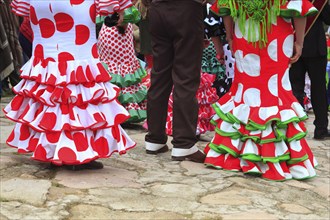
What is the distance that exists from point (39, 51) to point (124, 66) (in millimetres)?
2461

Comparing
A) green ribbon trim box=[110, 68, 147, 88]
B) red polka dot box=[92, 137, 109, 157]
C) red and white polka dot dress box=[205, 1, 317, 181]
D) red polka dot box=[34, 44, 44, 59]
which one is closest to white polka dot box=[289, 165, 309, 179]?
red and white polka dot dress box=[205, 1, 317, 181]

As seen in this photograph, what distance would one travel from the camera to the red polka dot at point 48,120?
3926 mm

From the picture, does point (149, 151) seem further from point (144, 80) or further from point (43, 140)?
point (144, 80)

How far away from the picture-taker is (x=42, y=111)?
13.1 feet

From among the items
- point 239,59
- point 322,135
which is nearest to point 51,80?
point 239,59

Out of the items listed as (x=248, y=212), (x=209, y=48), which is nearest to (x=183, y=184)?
(x=248, y=212)

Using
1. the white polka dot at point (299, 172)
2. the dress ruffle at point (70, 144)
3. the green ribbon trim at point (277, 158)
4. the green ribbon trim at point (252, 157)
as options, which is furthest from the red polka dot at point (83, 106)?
the white polka dot at point (299, 172)

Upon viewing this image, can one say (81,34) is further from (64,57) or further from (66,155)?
(66,155)

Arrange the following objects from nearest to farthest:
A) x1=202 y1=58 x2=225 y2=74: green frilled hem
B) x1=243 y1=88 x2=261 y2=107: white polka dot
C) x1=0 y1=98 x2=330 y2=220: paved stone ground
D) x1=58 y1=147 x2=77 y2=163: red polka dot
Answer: x1=0 y1=98 x2=330 y2=220: paved stone ground
x1=58 y1=147 x2=77 y2=163: red polka dot
x1=243 y1=88 x2=261 y2=107: white polka dot
x1=202 y1=58 x2=225 y2=74: green frilled hem

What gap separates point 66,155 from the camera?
3895mm

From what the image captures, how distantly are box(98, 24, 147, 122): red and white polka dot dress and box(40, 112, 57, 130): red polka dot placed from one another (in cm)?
249

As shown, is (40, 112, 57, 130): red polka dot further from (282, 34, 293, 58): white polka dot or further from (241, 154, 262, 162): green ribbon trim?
(282, 34, 293, 58): white polka dot

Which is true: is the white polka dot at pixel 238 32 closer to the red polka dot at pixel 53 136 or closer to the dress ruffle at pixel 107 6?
the dress ruffle at pixel 107 6

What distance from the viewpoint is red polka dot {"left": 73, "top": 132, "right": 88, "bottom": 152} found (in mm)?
3938
